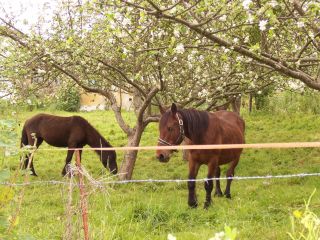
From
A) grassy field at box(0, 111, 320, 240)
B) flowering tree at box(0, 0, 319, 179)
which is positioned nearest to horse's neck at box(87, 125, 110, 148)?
grassy field at box(0, 111, 320, 240)

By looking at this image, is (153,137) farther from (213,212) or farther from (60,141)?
(213,212)

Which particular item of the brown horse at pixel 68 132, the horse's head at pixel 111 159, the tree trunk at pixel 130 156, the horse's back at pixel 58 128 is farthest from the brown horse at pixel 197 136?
the horse's back at pixel 58 128

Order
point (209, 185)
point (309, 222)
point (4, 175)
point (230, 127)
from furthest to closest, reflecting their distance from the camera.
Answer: point (230, 127) < point (209, 185) < point (4, 175) < point (309, 222)

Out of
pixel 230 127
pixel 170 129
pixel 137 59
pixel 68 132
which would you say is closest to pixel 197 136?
pixel 170 129

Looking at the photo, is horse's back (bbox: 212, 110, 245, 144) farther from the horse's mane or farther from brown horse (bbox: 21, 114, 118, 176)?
brown horse (bbox: 21, 114, 118, 176)

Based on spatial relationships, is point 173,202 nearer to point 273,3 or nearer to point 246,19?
point 246,19

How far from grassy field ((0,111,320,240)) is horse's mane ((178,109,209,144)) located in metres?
1.20

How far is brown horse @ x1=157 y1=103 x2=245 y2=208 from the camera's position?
705 centimetres

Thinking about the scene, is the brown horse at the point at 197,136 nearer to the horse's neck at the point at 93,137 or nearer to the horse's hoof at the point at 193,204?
the horse's hoof at the point at 193,204

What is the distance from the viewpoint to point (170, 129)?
278 inches

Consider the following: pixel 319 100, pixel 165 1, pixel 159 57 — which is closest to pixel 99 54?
pixel 159 57

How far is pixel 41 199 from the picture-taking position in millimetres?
8266

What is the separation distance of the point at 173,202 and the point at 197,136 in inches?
48.3

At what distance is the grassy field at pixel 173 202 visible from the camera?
569 cm
